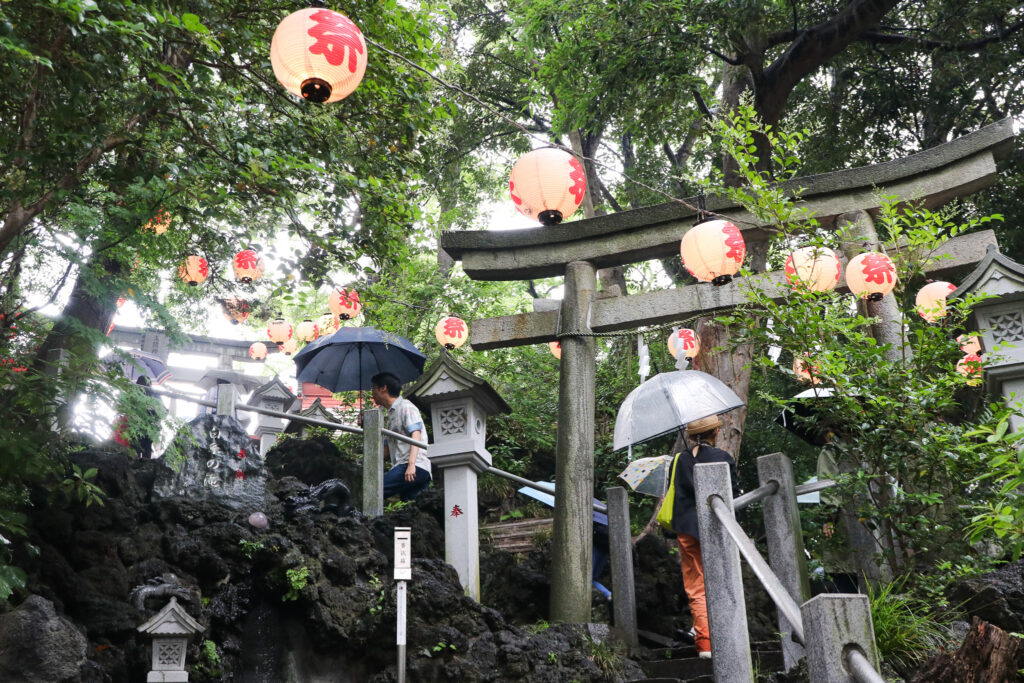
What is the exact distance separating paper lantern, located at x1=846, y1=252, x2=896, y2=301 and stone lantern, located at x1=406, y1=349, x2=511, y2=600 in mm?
3713

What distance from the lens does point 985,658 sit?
12.2 ft

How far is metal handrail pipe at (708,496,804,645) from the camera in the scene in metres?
3.58

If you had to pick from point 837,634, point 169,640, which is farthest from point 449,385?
point 837,634

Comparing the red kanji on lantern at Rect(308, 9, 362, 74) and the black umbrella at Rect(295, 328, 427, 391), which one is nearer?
the red kanji on lantern at Rect(308, 9, 362, 74)

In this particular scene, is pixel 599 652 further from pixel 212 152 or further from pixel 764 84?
pixel 764 84

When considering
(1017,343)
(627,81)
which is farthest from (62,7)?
(627,81)

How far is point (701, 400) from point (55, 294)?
17.5ft

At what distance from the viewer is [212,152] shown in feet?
23.2

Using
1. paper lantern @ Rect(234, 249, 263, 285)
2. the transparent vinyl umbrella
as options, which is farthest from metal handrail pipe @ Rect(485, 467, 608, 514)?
paper lantern @ Rect(234, 249, 263, 285)

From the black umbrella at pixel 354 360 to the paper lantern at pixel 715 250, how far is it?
16.6ft

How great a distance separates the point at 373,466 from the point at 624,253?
11.7ft

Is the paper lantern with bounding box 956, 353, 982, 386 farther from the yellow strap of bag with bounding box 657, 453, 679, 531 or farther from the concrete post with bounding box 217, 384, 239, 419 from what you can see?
the concrete post with bounding box 217, 384, 239, 419

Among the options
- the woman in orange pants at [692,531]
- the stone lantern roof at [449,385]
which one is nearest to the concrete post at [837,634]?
the woman in orange pants at [692,531]

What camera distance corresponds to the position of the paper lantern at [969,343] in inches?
247
